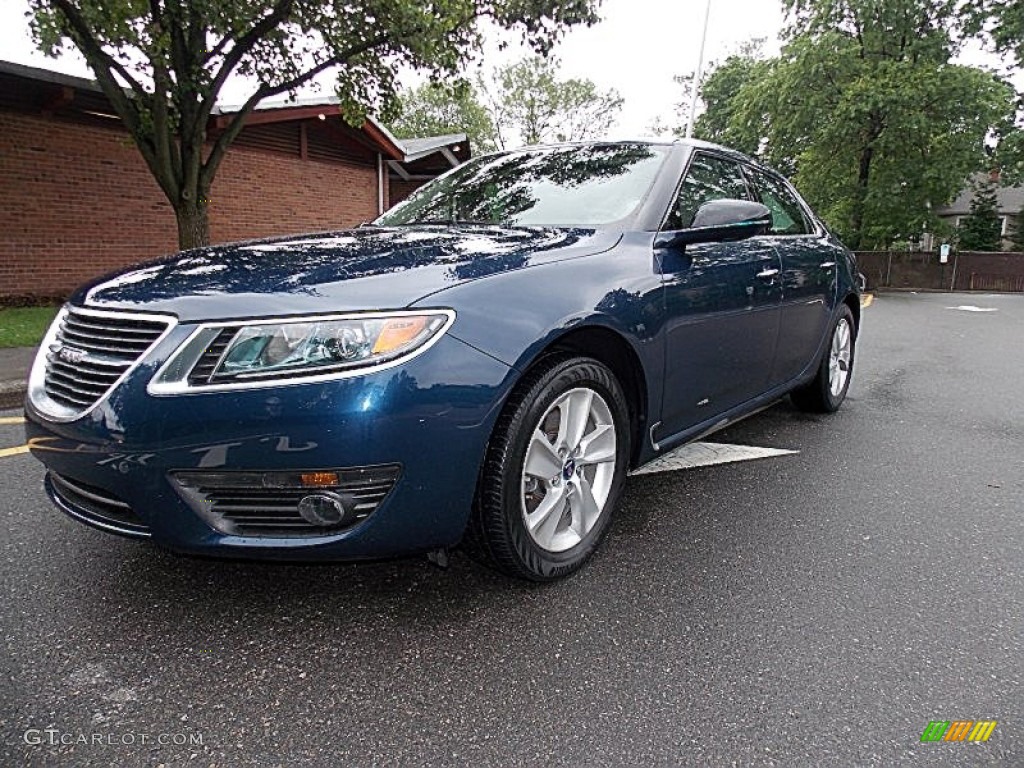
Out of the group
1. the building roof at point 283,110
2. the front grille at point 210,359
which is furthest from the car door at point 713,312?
the building roof at point 283,110

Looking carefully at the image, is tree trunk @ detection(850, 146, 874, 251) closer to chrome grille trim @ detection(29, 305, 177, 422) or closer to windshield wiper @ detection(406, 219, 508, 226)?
windshield wiper @ detection(406, 219, 508, 226)

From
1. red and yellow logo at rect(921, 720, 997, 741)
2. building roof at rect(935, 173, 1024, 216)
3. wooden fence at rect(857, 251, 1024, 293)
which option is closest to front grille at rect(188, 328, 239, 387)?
red and yellow logo at rect(921, 720, 997, 741)

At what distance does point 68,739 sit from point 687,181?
9.16 feet

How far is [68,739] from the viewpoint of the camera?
155cm

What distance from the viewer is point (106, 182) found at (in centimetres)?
1055

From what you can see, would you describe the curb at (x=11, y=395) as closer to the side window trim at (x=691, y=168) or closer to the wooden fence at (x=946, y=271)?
the side window trim at (x=691, y=168)

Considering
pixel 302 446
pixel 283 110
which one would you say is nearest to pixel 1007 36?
pixel 283 110

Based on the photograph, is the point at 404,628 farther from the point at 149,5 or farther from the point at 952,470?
the point at 149,5

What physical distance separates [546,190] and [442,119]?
145 feet

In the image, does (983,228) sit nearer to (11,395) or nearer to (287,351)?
(11,395)

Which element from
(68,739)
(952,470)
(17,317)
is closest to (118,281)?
(68,739)

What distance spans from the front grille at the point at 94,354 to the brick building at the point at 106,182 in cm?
890

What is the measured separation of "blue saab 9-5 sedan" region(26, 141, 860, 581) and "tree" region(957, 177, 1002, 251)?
40.2 m

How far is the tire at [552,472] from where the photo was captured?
2.01 m
